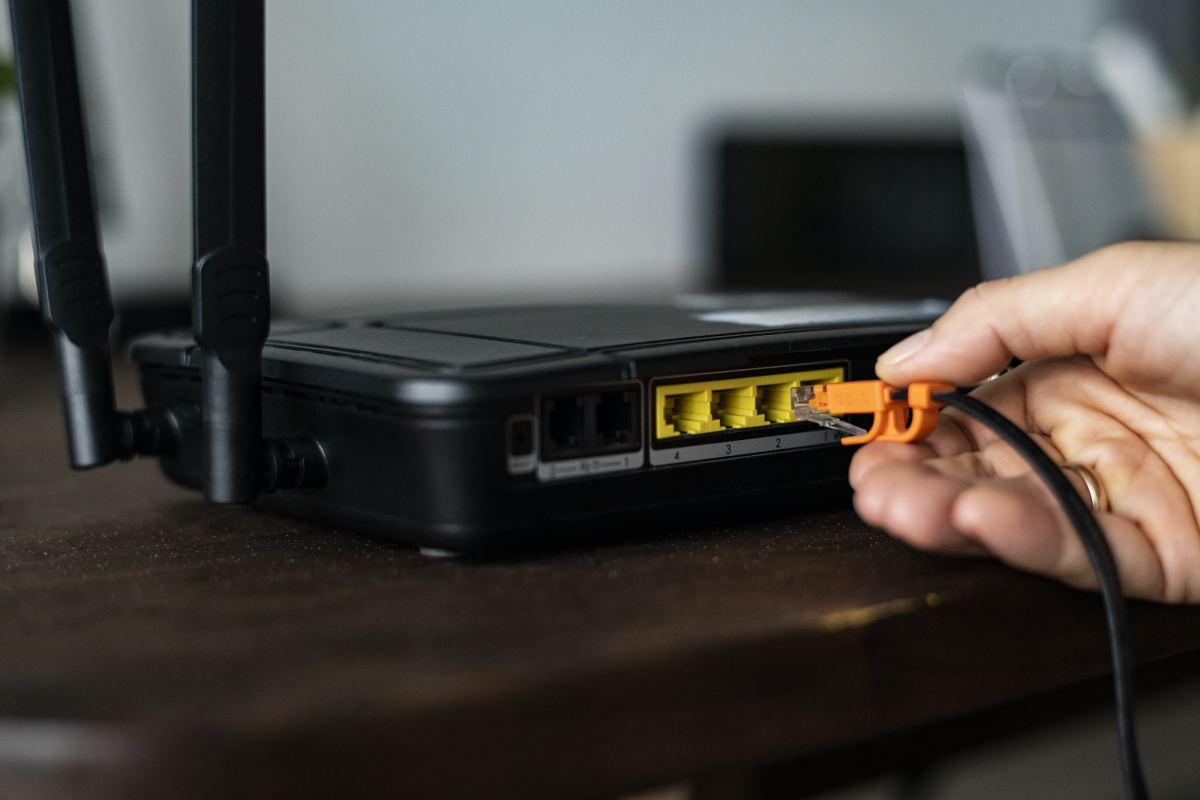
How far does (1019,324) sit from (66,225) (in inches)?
14.1

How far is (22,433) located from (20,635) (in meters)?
0.53

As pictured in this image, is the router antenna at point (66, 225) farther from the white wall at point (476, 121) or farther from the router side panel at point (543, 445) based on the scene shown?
the white wall at point (476, 121)

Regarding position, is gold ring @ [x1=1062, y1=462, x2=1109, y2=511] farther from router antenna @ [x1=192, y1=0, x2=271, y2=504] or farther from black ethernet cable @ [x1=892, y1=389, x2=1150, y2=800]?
router antenna @ [x1=192, y1=0, x2=271, y2=504]

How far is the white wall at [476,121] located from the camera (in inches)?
81.1

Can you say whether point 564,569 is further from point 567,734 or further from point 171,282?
point 171,282

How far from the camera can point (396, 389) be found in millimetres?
409

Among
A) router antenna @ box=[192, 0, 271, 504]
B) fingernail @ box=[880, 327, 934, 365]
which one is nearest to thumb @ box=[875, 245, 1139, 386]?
fingernail @ box=[880, 327, 934, 365]

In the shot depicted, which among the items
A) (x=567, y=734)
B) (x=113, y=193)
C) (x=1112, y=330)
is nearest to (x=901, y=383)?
(x=1112, y=330)

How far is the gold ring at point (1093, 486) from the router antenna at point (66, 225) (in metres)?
0.37

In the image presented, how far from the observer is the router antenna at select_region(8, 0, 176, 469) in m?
0.48

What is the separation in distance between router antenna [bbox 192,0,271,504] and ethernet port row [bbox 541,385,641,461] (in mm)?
105

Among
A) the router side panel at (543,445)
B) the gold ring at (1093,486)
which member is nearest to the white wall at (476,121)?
the router side panel at (543,445)

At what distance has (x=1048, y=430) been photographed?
500 mm

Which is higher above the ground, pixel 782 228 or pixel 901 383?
pixel 901 383
